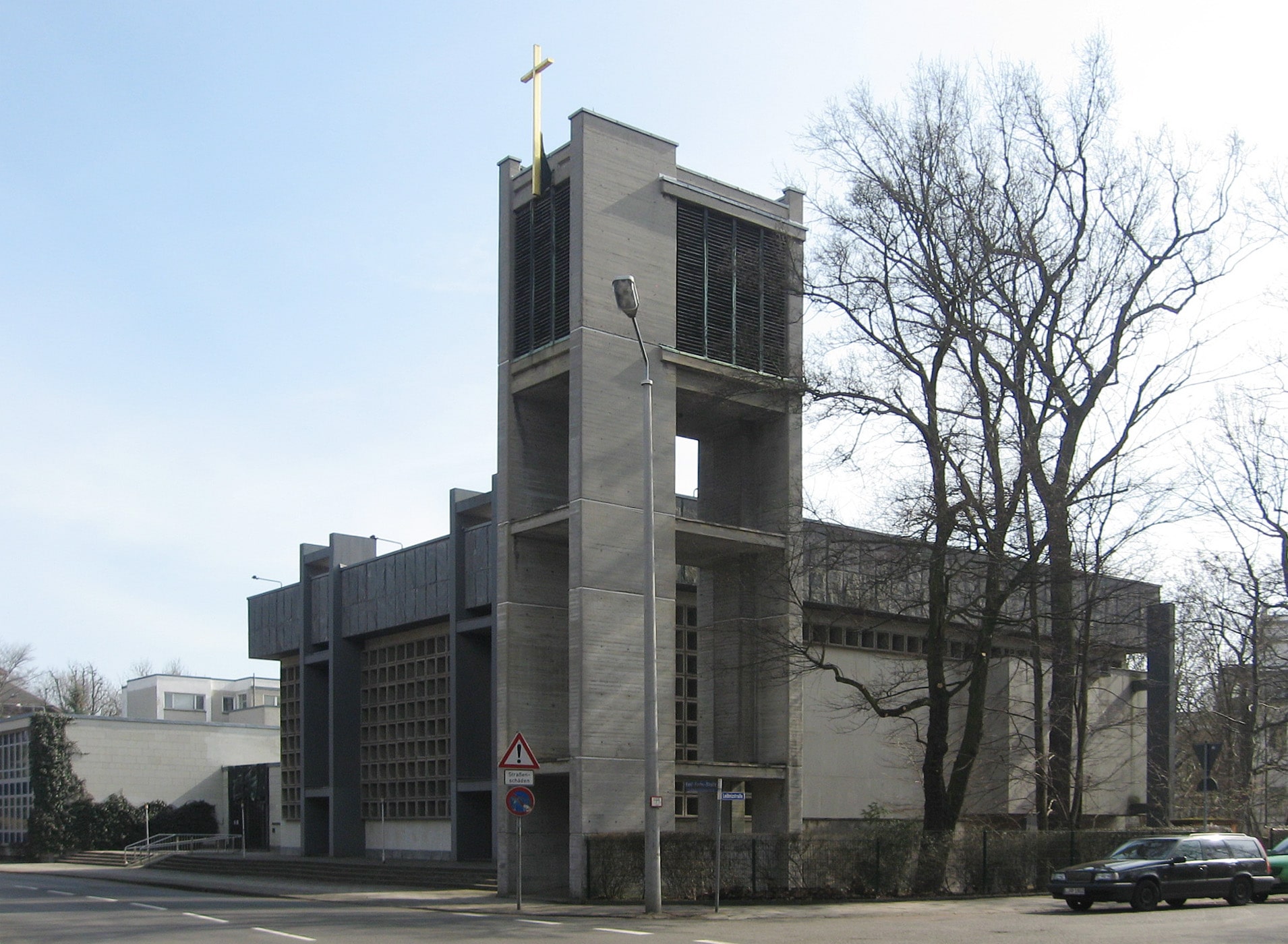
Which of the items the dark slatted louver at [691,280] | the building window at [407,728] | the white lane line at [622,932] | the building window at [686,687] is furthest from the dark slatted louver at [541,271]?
the building window at [407,728]

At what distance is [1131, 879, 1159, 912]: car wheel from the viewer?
909 inches

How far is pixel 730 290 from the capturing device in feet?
97.0

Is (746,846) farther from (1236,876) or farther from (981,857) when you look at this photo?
(1236,876)

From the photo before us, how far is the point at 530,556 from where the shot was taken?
28.6 metres

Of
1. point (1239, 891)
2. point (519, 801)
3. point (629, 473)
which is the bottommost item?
point (1239, 891)

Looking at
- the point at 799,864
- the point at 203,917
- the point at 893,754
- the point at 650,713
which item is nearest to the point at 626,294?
the point at 650,713

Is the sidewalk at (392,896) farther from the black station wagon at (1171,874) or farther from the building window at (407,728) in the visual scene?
the building window at (407,728)

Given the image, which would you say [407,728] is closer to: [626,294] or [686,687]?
[686,687]

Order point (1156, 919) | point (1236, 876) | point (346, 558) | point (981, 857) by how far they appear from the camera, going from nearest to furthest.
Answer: point (1156, 919), point (1236, 876), point (981, 857), point (346, 558)

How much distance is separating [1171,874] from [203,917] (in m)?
17.0

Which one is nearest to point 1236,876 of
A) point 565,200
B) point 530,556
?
point 530,556

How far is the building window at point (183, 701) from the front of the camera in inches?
3371

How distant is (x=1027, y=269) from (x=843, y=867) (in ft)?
45.3

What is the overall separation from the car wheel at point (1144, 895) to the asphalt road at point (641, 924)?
46 centimetres
